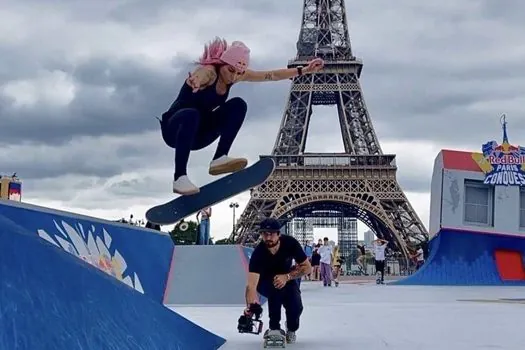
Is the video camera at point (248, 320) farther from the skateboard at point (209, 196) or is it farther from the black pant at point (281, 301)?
the skateboard at point (209, 196)

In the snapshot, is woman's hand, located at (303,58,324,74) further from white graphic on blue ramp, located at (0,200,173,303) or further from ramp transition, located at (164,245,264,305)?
ramp transition, located at (164,245,264,305)

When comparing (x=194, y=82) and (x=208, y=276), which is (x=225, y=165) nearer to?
(x=194, y=82)

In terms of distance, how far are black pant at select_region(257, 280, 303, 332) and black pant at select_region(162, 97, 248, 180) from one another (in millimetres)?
1559

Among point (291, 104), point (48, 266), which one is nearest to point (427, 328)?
point (48, 266)

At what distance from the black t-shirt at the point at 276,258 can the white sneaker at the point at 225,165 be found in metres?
1.48

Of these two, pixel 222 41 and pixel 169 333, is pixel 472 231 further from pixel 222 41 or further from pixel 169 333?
pixel 169 333

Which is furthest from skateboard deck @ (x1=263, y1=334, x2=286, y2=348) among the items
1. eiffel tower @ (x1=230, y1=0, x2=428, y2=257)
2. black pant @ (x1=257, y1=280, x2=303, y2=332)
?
eiffel tower @ (x1=230, y1=0, x2=428, y2=257)

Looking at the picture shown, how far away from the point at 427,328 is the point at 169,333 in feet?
11.3

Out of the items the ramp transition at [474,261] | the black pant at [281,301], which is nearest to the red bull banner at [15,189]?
the ramp transition at [474,261]

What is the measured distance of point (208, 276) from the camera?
11.0 metres

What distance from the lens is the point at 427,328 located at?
685 centimetres

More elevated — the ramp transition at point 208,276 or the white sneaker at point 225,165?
the white sneaker at point 225,165

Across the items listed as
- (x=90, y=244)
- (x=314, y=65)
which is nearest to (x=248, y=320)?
(x=90, y=244)

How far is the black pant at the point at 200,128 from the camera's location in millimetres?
6406
